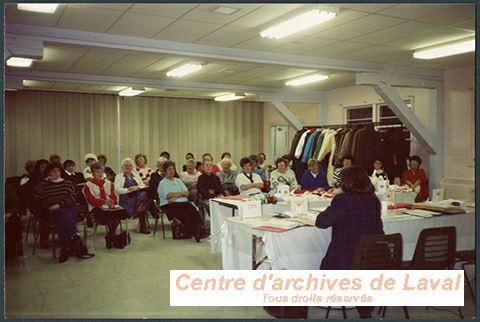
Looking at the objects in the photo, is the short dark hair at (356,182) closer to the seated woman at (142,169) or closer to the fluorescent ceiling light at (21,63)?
the seated woman at (142,169)

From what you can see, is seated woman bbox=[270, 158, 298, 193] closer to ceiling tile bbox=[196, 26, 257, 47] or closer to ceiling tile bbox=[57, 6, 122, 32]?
ceiling tile bbox=[196, 26, 257, 47]

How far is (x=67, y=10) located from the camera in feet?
15.3

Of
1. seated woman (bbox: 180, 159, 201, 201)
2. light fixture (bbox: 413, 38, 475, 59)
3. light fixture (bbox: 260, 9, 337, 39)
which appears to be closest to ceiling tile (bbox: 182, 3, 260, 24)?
light fixture (bbox: 260, 9, 337, 39)

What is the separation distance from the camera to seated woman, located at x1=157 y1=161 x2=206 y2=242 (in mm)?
7059

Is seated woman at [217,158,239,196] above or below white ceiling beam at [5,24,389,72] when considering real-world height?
below

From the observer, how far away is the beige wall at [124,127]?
37.0 feet

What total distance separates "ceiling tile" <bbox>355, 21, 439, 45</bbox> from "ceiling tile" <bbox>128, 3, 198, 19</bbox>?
7.92 ft

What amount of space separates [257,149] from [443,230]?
10798mm

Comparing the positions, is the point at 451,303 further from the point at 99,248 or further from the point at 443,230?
the point at 99,248

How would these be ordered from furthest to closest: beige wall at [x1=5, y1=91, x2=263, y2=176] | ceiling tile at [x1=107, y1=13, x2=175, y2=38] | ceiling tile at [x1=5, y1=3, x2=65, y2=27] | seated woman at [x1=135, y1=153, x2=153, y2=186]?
1. beige wall at [x1=5, y1=91, x2=263, y2=176]
2. seated woman at [x1=135, y1=153, x2=153, y2=186]
3. ceiling tile at [x1=107, y1=13, x2=175, y2=38]
4. ceiling tile at [x1=5, y1=3, x2=65, y2=27]

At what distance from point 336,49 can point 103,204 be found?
4.06 meters

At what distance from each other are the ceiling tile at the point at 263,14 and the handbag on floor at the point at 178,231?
3368mm

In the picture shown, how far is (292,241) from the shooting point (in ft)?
12.8

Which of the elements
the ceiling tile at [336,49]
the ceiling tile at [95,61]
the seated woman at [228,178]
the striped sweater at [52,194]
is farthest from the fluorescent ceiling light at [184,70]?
the striped sweater at [52,194]
